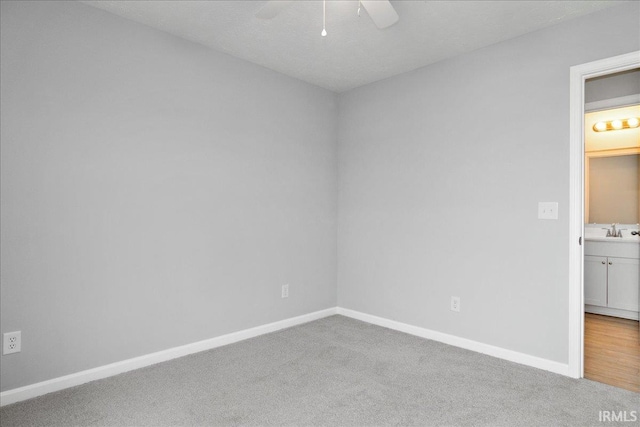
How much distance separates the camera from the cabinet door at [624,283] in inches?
150

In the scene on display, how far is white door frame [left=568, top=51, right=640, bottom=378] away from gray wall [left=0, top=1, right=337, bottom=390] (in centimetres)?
227

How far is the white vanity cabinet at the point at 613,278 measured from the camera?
3814mm

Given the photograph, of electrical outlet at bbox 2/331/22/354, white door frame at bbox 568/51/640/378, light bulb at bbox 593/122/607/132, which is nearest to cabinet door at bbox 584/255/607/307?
light bulb at bbox 593/122/607/132

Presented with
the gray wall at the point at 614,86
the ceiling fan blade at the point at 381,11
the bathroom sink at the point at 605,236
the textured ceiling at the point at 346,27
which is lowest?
the bathroom sink at the point at 605,236

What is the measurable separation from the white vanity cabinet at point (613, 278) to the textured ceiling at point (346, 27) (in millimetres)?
2705

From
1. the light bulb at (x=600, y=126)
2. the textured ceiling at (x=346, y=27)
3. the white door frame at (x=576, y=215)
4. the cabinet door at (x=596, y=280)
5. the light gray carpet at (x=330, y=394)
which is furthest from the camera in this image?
the light bulb at (x=600, y=126)

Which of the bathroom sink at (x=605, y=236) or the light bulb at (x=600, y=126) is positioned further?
the light bulb at (x=600, y=126)

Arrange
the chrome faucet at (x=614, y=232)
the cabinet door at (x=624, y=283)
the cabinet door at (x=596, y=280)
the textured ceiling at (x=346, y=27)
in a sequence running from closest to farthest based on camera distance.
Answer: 1. the textured ceiling at (x=346, y=27)
2. the cabinet door at (x=624, y=283)
3. the cabinet door at (x=596, y=280)
4. the chrome faucet at (x=614, y=232)

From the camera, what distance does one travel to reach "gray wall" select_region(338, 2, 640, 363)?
256cm

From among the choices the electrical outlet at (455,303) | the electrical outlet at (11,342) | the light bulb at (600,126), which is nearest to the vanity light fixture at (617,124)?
the light bulb at (600,126)

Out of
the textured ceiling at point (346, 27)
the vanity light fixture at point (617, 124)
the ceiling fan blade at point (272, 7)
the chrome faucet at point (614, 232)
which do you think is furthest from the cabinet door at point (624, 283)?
the ceiling fan blade at point (272, 7)

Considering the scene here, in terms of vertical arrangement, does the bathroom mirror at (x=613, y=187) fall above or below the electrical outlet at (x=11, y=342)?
above

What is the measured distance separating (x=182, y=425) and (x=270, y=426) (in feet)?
1.49

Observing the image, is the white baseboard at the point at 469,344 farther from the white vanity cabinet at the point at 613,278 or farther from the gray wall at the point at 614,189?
the gray wall at the point at 614,189
